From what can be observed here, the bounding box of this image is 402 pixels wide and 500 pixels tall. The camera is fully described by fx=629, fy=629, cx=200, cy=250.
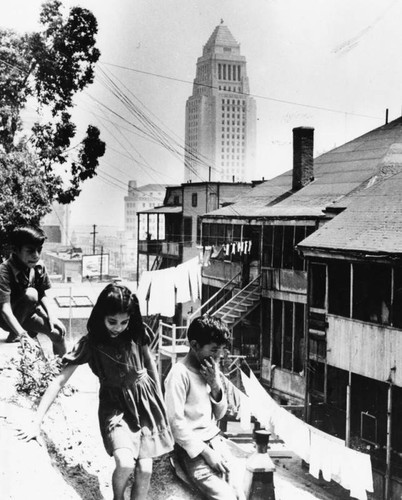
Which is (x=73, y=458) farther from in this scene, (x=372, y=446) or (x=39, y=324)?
(x=372, y=446)

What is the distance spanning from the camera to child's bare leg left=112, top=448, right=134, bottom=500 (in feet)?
12.7

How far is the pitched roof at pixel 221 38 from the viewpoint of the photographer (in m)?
14.7

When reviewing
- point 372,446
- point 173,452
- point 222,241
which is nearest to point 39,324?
point 173,452

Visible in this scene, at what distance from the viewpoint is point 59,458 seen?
4.77m

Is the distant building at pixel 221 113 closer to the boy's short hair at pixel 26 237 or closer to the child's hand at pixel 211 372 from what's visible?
the boy's short hair at pixel 26 237

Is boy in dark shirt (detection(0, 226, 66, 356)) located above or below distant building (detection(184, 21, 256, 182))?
below

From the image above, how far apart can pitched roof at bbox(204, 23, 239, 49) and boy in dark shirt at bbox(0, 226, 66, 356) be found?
395 inches

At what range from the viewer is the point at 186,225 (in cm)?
3369

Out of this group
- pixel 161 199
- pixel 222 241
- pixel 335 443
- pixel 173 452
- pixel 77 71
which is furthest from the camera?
pixel 161 199

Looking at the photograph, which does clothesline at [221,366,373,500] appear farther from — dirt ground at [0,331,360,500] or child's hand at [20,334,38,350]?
child's hand at [20,334,38,350]

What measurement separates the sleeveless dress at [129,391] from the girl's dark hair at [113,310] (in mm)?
40

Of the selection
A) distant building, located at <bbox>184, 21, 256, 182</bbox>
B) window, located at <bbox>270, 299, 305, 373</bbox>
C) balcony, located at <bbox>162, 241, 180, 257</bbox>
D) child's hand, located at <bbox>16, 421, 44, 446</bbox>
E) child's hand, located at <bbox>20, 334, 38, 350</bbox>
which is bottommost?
window, located at <bbox>270, 299, 305, 373</bbox>

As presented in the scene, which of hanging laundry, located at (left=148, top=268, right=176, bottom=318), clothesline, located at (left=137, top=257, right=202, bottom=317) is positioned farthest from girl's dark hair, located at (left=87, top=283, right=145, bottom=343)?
hanging laundry, located at (left=148, top=268, right=176, bottom=318)

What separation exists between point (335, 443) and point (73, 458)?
8600 millimetres
